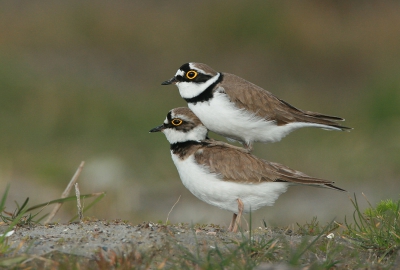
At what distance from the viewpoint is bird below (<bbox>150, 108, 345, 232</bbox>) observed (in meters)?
7.49

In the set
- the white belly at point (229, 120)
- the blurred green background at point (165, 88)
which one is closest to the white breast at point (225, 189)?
the white belly at point (229, 120)

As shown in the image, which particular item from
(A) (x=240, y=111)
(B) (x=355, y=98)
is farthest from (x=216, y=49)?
(A) (x=240, y=111)

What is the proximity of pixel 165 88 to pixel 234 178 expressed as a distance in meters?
12.4

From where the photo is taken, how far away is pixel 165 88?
1970 centimetres

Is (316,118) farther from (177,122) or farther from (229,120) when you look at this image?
(177,122)

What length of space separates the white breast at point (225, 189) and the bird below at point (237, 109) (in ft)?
1.75

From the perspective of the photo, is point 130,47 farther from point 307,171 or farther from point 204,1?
point 307,171

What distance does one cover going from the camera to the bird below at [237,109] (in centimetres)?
782

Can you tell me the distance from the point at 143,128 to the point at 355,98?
6.27 meters

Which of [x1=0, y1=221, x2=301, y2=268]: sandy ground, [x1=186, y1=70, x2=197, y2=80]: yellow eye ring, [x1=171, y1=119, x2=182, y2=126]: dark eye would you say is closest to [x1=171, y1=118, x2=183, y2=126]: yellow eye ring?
[x1=171, y1=119, x2=182, y2=126]: dark eye

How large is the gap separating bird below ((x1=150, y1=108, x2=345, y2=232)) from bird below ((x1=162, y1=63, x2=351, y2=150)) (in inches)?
10.6

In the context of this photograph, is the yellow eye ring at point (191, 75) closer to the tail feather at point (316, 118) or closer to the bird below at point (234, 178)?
the bird below at point (234, 178)

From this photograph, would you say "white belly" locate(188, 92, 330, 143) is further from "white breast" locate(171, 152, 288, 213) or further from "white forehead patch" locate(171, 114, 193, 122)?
"white breast" locate(171, 152, 288, 213)

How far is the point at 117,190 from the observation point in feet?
40.9
